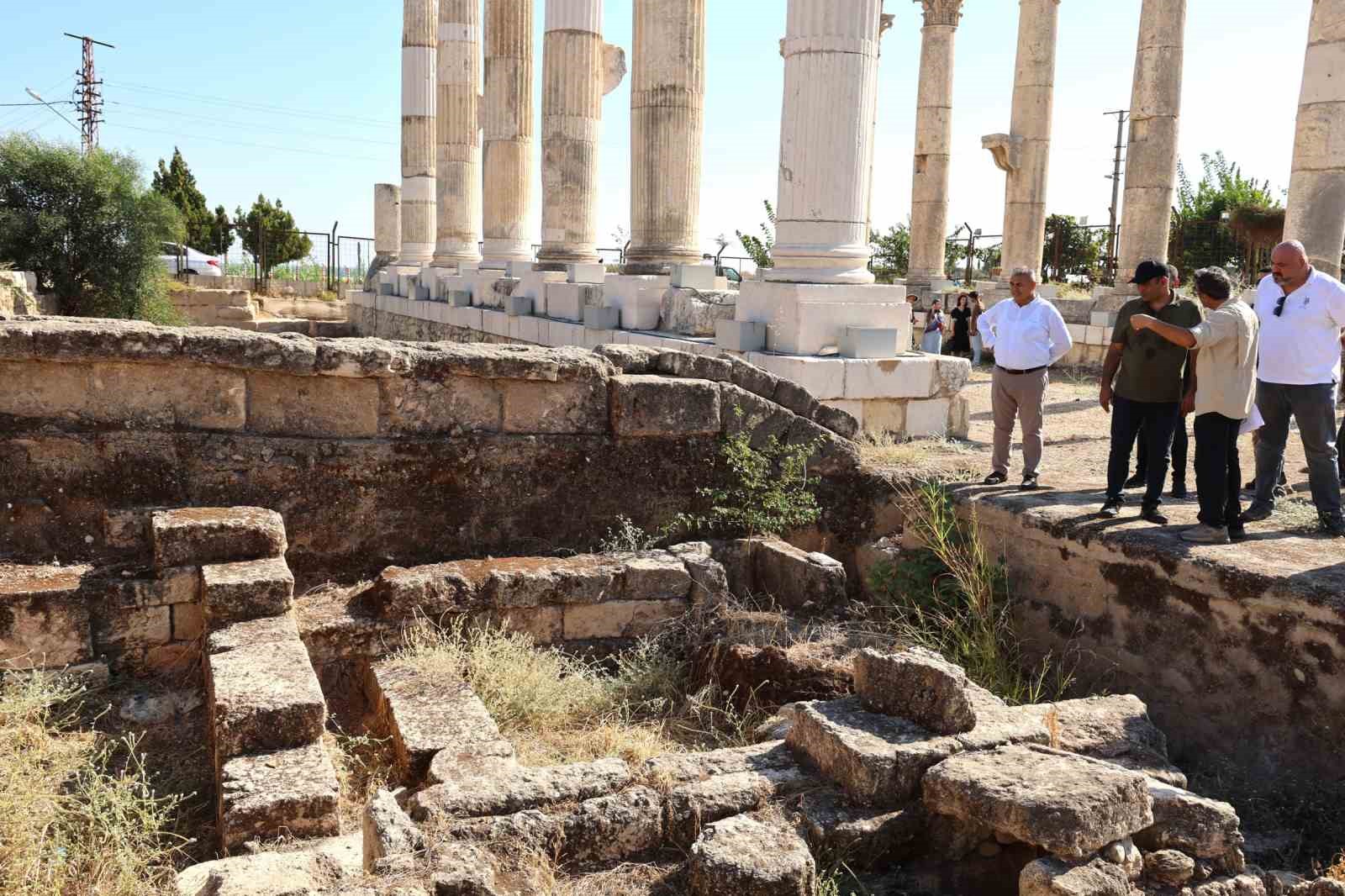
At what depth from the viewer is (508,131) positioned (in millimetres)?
19859

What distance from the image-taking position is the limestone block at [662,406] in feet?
20.8

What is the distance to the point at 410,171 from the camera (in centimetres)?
2525

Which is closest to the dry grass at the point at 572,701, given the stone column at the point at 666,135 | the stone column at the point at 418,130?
the stone column at the point at 666,135

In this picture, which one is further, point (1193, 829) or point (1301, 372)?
point (1301, 372)

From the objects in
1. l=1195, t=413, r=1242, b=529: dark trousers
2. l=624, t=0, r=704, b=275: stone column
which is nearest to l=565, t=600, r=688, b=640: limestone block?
l=1195, t=413, r=1242, b=529: dark trousers

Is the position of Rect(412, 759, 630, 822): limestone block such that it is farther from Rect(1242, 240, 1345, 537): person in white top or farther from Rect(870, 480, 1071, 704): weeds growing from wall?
Rect(1242, 240, 1345, 537): person in white top

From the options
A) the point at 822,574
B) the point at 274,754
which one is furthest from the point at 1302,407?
the point at 274,754

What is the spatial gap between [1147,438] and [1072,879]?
330cm

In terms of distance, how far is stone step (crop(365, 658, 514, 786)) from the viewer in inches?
163

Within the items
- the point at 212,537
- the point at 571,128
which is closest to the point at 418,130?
the point at 571,128

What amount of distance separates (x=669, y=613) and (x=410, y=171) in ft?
70.8

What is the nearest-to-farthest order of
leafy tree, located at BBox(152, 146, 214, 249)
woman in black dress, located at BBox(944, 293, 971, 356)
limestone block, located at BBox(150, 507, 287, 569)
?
1. limestone block, located at BBox(150, 507, 287, 569)
2. woman in black dress, located at BBox(944, 293, 971, 356)
3. leafy tree, located at BBox(152, 146, 214, 249)

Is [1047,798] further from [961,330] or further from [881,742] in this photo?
[961,330]

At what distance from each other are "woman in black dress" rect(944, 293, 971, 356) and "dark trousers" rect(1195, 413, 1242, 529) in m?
12.7
